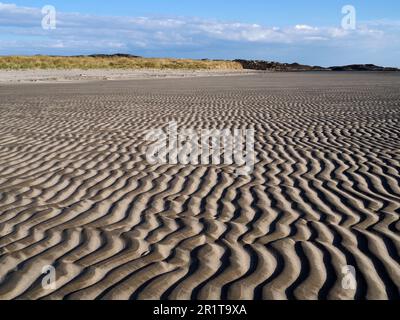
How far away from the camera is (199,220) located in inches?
195

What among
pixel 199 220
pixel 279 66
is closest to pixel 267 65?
pixel 279 66

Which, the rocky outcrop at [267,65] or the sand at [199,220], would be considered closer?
the sand at [199,220]

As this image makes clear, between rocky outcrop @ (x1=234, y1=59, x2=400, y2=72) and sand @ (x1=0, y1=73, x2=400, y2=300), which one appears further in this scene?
rocky outcrop @ (x1=234, y1=59, x2=400, y2=72)

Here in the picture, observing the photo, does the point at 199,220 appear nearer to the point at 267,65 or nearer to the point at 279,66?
the point at 267,65

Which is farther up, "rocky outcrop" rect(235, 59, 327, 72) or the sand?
"rocky outcrop" rect(235, 59, 327, 72)

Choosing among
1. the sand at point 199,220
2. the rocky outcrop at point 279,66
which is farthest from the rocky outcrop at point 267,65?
the sand at point 199,220

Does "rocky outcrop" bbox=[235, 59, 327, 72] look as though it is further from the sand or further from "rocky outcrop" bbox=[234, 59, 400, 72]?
the sand

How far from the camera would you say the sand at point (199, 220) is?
11.9 ft

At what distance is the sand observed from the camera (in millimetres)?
3639

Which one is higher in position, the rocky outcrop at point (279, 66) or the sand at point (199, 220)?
the rocky outcrop at point (279, 66)

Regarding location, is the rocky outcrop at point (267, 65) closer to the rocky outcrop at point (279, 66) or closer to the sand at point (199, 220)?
the rocky outcrop at point (279, 66)

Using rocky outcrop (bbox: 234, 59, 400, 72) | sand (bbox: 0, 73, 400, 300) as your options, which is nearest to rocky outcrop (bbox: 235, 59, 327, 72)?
rocky outcrop (bbox: 234, 59, 400, 72)

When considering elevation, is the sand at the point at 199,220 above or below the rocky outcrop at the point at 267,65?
below
